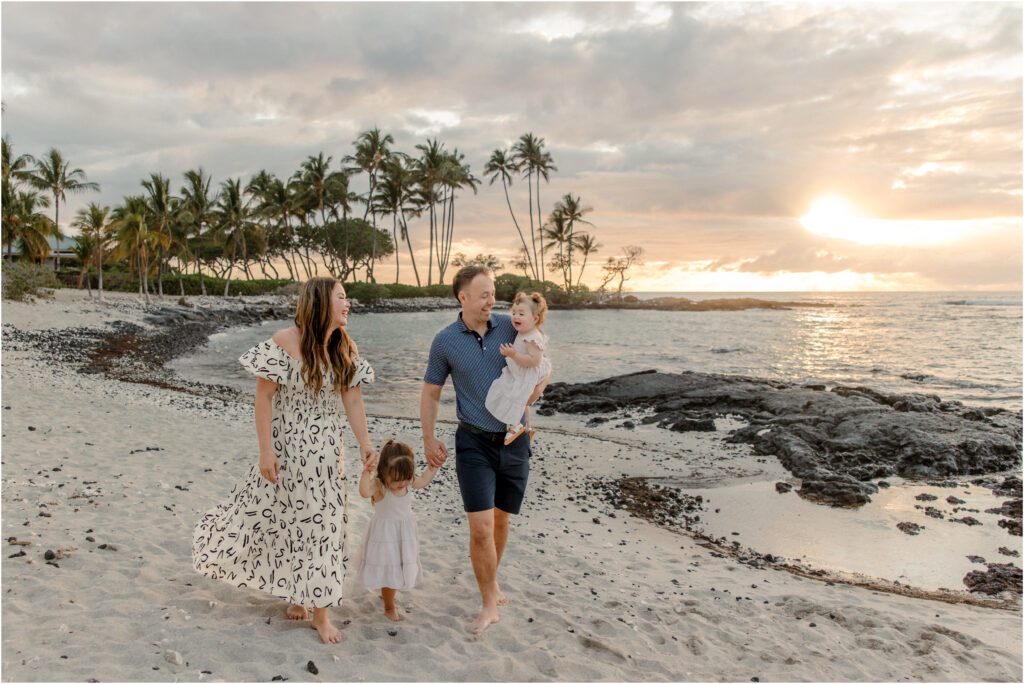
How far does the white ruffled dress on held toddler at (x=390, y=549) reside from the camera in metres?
3.64

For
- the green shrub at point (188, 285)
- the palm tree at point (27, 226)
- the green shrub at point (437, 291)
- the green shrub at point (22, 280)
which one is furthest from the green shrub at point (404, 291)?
the green shrub at point (22, 280)

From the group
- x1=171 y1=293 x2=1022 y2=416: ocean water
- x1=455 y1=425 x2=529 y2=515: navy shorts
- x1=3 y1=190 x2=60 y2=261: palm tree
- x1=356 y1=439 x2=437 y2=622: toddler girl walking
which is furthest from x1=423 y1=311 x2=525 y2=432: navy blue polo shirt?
x1=3 y1=190 x2=60 y2=261: palm tree

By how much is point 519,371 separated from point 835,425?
9115 mm

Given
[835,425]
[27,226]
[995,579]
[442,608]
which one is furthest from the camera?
[27,226]

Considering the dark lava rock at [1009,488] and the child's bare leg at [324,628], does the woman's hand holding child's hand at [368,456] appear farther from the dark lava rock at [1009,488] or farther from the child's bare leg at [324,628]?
the dark lava rock at [1009,488]

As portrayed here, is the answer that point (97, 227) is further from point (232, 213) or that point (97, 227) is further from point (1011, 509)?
point (1011, 509)

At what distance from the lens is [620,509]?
7.02 meters

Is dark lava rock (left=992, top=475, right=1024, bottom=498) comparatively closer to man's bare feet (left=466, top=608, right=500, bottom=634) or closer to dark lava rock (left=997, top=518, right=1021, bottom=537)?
dark lava rock (left=997, top=518, right=1021, bottom=537)

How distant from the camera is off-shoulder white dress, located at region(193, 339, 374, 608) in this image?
3326mm

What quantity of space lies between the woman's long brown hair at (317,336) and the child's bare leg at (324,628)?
1212 millimetres

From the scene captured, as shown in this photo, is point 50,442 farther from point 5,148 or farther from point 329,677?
point 5,148

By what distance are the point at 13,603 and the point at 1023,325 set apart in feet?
189

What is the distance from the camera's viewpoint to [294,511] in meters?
3.36

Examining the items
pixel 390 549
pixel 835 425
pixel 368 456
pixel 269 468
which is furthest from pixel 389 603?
pixel 835 425
